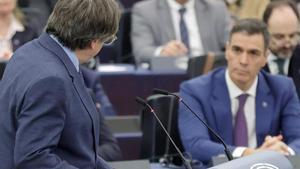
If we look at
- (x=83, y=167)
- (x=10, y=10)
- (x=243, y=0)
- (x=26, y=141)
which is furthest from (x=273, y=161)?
(x=243, y=0)

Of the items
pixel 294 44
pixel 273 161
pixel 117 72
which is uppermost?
pixel 273 161

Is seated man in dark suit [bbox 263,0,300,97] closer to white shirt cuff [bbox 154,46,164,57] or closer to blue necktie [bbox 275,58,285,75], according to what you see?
blue necktie [bbox 275,58,285,75]

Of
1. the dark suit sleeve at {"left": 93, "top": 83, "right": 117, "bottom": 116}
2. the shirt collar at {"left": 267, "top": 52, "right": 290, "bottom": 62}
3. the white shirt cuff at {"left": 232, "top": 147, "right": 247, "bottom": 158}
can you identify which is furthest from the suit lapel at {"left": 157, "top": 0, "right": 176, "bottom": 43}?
the white shirt cuff at {"left": 232, "top": 147, "right": 247, "bottom": 158}

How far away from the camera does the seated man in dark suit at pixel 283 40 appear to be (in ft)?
15.5

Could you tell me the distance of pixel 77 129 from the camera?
7.89ft

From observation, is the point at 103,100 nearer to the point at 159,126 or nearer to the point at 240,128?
the point at 159,126

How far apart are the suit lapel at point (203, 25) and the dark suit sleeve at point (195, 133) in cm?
230

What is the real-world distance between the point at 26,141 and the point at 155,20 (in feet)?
12.8

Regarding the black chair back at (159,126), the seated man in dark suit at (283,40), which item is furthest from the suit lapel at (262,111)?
the seated man in dark suit at (283,40)

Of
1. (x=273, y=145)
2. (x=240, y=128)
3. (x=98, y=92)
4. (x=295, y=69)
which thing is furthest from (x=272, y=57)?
(x=273, y=145)

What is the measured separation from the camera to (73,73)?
2.44 metres

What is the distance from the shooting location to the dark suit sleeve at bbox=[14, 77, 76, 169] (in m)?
2.30

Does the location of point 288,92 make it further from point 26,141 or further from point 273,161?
point 26,141

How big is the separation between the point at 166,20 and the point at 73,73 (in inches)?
148
